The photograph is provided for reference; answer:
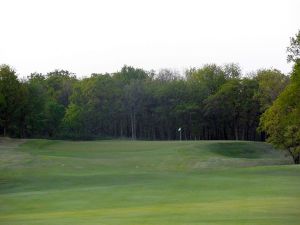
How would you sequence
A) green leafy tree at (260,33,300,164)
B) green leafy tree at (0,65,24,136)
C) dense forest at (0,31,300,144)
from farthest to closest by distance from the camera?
dense forest at (0,31,300,144) → green leafy tree at (0,65,24,136) → green leafy tree at (260,33,300,164)

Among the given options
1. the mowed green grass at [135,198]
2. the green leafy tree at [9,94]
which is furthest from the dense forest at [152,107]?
the mowed green grass at [135,198]

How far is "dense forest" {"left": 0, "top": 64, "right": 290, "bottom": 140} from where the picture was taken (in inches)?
3797

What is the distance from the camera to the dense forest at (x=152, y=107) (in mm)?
96438

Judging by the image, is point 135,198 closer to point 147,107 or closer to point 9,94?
point 9,94

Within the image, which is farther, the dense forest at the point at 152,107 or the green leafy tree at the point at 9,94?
the dense forest at the point at 152,107

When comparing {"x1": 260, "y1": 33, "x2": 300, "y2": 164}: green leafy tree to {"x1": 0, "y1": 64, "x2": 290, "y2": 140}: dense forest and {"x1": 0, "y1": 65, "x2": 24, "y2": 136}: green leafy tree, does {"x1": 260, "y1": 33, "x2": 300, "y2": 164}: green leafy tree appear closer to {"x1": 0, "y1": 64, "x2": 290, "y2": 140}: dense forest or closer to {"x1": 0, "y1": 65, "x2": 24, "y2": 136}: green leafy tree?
{"x1": 0, "y1": 64, "x2": 290, "y2": 140}: dense forest

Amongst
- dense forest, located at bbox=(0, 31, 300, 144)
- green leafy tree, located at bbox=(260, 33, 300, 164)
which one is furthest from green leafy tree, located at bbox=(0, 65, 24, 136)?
green leafy tree, located at bbox=(260, 33, 300, 164)

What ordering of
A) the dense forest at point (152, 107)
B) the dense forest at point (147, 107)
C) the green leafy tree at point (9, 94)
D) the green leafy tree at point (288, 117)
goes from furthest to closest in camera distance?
the dense forest at point (152, 107) → the dense forest at point (147, 107) → the green leafy tree at point (9, 94) → the green leafy tree at point (288, 117)

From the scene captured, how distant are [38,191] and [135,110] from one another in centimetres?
8656

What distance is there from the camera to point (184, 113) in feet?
348

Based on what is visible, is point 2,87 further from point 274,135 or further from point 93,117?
point 274,135

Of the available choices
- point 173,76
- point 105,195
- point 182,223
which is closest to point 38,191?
point 105,195

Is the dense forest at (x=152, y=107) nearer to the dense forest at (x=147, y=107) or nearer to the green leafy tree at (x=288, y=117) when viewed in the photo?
the dense forest at (x=147, y=107)

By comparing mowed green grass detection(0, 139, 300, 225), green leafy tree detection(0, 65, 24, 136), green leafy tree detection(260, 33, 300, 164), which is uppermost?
green leafy tree detection(0, 65, 24, 136)
